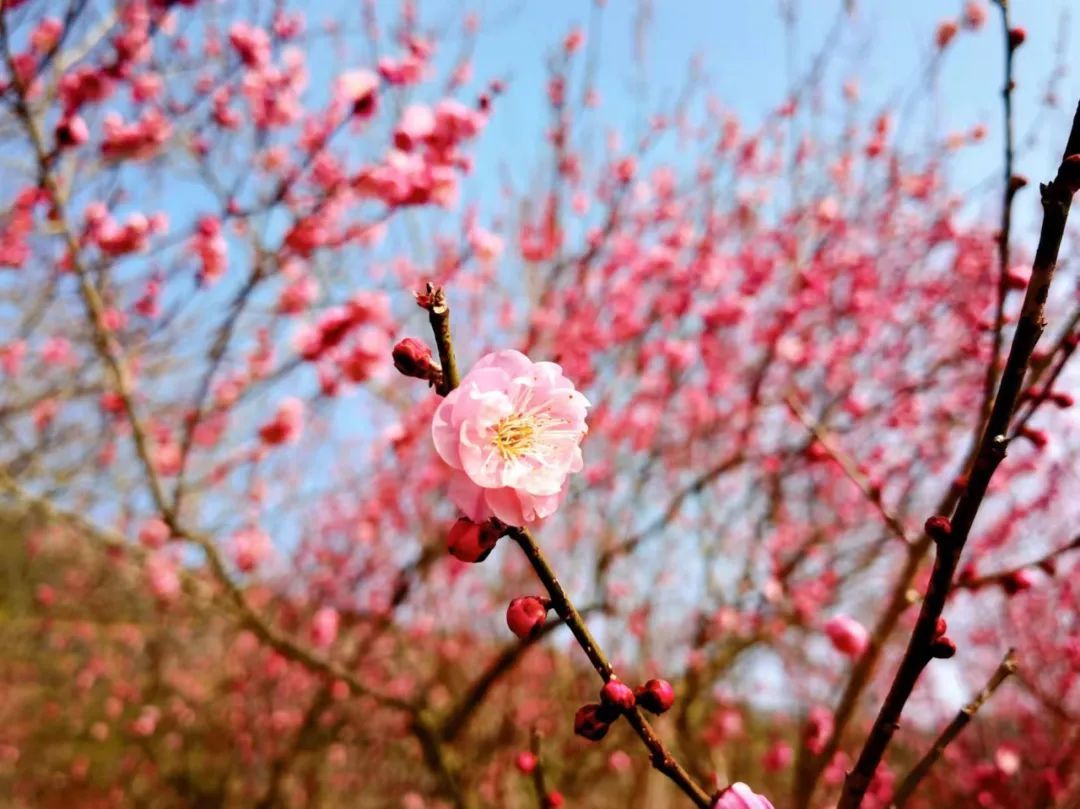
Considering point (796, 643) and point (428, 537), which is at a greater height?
point (796, 643)

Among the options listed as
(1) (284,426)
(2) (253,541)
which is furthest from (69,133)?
(2) (253,541)

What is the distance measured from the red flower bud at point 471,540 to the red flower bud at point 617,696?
9.1 inches

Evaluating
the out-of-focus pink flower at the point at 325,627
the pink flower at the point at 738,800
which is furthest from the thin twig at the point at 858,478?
the out-of-focus pink flower at the point at 325,627

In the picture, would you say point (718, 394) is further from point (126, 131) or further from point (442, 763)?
point (126, 131)

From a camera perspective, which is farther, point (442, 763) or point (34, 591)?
point (34, 591)

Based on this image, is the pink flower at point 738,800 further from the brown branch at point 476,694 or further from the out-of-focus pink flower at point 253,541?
the out-of-focus pink flower at point 253,541

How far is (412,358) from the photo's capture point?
1.01 metres

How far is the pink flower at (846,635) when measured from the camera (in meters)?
2.21

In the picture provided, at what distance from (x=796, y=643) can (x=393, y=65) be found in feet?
16.4

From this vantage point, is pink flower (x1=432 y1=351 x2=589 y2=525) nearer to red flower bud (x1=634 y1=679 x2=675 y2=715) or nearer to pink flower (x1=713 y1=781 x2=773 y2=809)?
red flower bud (x1=634 y1=679 x2=675 y2=715)

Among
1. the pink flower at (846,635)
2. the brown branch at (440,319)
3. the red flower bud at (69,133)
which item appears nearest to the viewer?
the brown branch at (440,319)

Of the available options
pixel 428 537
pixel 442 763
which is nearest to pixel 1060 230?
pixel 442 763

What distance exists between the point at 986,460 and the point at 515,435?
25.3 inches

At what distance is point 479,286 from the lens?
701cm
